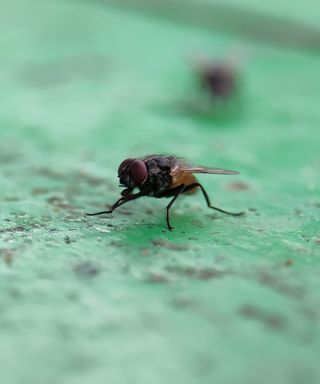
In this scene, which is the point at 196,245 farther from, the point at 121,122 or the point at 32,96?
the point at 32,96

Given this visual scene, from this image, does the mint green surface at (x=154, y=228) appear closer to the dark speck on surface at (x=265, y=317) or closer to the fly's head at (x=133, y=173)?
the dark speck on surface at (x=265, y=317)

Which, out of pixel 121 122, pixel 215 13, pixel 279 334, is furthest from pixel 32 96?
pixel 279 334

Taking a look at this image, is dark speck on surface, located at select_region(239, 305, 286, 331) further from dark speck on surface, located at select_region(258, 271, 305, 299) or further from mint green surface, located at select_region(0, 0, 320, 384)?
dark speck on surface, located at select_region(258, 271, 305, 299)

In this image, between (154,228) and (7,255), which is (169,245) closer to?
(154,228)

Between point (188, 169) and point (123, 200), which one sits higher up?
point (188, 169)

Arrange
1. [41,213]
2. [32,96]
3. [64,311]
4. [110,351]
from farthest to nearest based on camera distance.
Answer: [32,96]
[41,213]
[64,311]
[110,351]

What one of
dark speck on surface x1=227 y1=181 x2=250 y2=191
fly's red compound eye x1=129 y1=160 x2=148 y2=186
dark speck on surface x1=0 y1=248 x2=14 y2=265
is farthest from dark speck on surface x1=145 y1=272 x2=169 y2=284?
dark speck on surface x1=227 y1=181 x2=250 y2=191

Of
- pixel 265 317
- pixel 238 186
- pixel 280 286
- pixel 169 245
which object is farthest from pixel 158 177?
pixel 265 317
